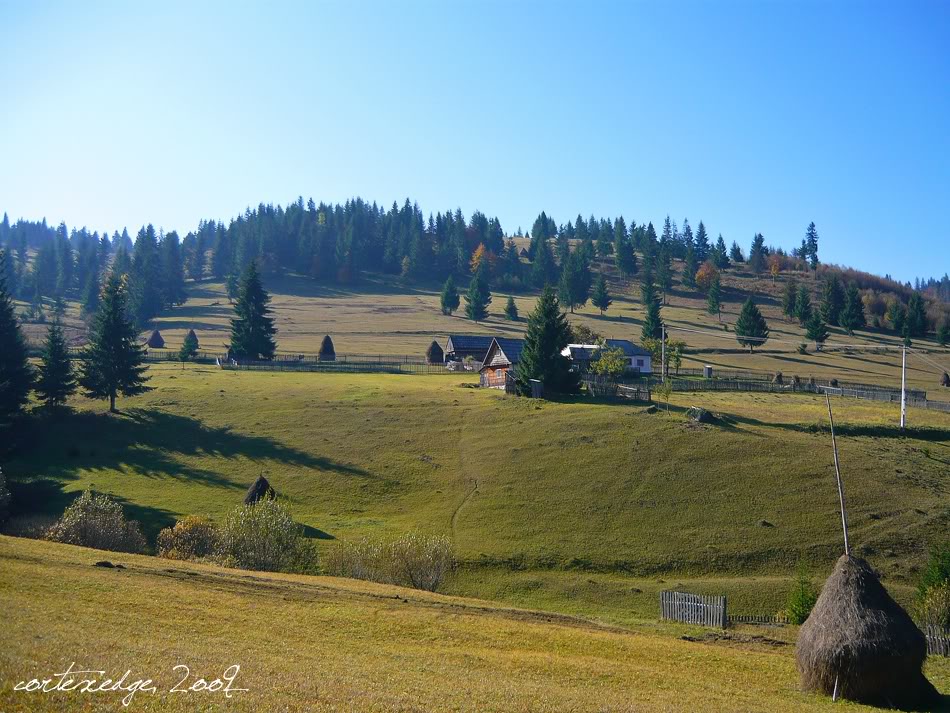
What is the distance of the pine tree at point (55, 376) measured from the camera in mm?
70125

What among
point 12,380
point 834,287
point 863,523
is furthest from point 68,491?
point 834,287

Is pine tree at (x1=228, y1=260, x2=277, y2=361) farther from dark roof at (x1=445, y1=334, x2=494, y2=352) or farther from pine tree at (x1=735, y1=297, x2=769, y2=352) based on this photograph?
pine tree at (x1=735, y1=297, x2=769, y2=352)

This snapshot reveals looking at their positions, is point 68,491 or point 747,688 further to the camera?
point 68,491

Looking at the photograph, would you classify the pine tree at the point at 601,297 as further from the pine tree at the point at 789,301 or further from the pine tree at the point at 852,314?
the pine tree at the point at 852,314

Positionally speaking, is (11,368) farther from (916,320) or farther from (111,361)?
(916,320)

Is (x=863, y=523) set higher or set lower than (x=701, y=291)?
lower

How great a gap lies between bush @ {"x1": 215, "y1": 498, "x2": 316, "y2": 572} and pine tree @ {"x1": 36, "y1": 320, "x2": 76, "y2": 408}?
3746 centimetres

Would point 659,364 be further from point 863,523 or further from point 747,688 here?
point 747,688

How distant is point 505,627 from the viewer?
1062 inches

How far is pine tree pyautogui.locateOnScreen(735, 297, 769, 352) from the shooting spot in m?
123

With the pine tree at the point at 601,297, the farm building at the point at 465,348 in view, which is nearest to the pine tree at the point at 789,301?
the pine tree at the point at 601,297

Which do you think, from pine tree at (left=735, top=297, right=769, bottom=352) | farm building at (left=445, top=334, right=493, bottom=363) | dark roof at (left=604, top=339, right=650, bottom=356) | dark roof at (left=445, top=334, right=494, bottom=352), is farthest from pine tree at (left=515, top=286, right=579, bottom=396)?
pine tree at (left=735, top=297, right=769, bottom=352)

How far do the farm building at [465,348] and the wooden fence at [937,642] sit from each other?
73.7m

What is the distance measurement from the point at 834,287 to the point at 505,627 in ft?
500
